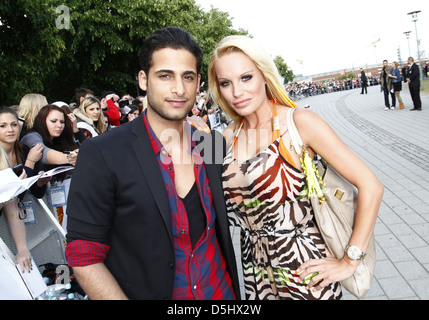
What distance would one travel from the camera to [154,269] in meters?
1.60

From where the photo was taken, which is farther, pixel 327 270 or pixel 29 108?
pixel 29 108

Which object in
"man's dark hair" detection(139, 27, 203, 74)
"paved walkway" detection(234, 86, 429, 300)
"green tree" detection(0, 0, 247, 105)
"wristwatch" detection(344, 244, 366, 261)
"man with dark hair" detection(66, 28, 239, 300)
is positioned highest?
"green tree" detection(0, 0, 247, 105)

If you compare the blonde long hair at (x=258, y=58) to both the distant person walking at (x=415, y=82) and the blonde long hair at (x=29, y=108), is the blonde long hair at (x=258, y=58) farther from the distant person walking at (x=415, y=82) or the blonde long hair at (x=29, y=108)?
the distant person walking at (x=415, y=82)

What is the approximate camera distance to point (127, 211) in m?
1.56

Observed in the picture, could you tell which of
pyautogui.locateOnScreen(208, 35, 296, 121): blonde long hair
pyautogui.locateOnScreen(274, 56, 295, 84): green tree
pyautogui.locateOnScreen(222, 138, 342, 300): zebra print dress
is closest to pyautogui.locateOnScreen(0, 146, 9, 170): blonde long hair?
pyautogui.locateOnScreen(208, 35, 296, 121): blonde long hair

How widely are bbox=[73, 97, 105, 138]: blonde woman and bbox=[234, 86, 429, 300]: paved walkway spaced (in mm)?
3152

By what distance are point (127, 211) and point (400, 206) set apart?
16.1 ft

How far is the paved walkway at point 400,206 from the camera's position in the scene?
3.39m

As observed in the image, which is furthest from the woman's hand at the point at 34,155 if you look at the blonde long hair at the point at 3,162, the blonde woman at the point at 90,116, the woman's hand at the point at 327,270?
the woman's hand at the point at 327,270

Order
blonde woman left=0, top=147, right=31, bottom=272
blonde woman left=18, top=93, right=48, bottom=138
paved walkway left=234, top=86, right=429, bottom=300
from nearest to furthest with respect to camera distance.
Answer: blonde woman left=0, top=147, right=31, bottom=272 < paved walkway left=234, top=86, right=429, bottom=300 < blonde woman left=18, top=93, right=48, bottom=138

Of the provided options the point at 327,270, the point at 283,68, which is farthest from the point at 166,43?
the point at 283,68

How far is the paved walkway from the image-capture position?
3.39 m

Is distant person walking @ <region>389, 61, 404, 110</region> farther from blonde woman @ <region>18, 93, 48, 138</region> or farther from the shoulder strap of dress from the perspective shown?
the shoulder strap of dress

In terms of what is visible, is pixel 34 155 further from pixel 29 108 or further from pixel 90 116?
pixel 90 116
